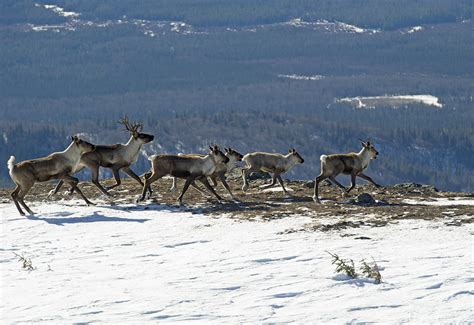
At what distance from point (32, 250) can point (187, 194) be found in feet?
23.9

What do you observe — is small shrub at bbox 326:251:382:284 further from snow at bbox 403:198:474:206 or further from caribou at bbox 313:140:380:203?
caribou at bbox 313:140:380:203


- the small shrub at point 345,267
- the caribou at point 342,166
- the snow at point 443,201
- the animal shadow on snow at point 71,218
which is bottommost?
the animal shadow on snow at point 71,218

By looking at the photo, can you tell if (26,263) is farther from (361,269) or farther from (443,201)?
(443,201)

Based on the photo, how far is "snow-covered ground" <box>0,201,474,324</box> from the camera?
62.0ft

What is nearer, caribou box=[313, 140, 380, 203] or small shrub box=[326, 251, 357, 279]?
small shrub box=[326, 251, 357, 279]

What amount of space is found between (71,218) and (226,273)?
300 inches

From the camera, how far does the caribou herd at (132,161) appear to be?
29047 mm

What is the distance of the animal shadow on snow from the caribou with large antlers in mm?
2803

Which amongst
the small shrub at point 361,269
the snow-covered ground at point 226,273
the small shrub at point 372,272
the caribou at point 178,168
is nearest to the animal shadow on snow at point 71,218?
the snow-covered ground at point 226,273

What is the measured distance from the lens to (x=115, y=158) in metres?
31.7

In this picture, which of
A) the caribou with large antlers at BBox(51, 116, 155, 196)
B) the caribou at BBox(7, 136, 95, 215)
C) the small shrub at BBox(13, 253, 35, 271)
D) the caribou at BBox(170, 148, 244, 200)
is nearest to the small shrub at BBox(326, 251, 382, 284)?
the small shrub at BBox(13, 253, 35, 271)

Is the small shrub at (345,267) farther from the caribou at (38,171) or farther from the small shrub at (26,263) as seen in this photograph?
the caribou at (38,171)

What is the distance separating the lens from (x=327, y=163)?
31141 mm

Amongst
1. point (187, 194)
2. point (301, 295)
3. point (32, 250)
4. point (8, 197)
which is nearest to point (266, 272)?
point (301, 295)
